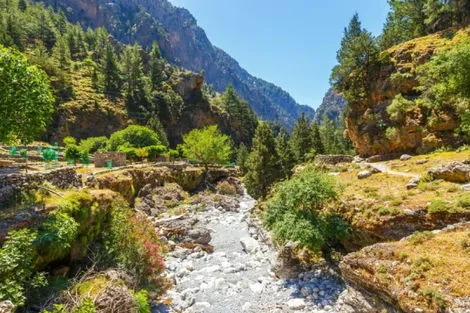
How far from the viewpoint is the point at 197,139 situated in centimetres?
6519

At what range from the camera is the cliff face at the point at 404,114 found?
1268 inches

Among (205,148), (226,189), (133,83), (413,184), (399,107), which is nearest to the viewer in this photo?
(413,184)

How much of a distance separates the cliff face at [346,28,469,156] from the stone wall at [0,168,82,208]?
114ft

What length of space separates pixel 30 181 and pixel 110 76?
89477mm

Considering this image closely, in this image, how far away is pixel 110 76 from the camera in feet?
312

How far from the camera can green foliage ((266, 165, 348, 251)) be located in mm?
18188

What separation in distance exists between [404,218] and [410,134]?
23.1 m

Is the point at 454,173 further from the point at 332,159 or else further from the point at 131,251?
the point at 332,159

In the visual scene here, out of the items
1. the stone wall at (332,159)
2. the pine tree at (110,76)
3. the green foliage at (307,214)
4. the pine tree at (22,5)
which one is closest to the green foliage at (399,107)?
the stone wall at (332,159)

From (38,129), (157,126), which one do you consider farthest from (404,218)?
(157,126)

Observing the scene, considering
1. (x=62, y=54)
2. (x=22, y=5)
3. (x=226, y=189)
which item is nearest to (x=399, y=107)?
(x=226, y=189)

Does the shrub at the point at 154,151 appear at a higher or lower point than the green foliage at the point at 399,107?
lower

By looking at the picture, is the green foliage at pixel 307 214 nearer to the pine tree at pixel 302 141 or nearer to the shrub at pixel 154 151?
the pine tree at pixel 302 141

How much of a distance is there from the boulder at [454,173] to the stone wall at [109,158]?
3784 cm
